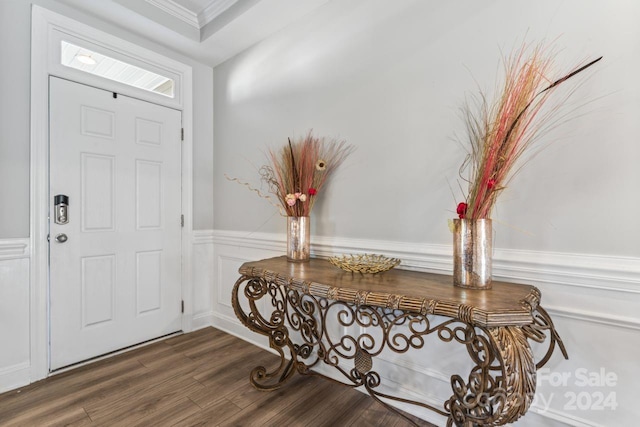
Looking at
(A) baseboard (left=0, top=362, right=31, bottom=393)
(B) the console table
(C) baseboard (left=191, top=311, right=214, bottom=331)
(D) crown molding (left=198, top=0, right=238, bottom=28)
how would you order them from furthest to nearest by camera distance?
(C) baseboard (left=191, top=311, right=214, bottom=331)
(D) crown molding (left=198, top=0, right=238, bottom=28)
(A) baseboard (left=0, top=362, right=31, bottom=393)
(B) the console table

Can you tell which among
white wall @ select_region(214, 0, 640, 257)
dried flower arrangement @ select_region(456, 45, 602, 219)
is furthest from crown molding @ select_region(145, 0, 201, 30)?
dried flower arrangement @ select_region(456, 45, 602, 219)

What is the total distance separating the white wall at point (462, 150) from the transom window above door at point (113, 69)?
0.89 meters

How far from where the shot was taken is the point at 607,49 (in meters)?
1.18

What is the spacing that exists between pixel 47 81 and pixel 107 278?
142cm

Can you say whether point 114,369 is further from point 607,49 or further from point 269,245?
point 607,49

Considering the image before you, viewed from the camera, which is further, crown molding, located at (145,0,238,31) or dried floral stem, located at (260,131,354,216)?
crown molding, located at (145,0,238,31)

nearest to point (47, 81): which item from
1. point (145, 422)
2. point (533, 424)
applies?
point (145, 422)

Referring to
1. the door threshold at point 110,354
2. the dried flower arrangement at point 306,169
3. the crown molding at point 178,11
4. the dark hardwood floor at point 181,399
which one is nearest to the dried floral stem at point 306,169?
the dried flower arrangement at point 306,169

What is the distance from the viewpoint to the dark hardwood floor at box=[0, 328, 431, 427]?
1582 mm

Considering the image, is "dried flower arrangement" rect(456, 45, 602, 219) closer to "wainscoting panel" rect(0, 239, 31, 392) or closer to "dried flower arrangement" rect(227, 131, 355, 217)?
"dried flower arrangement" rect(227, 131, 355, 217)

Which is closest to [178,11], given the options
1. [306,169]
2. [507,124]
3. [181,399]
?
[306,169]

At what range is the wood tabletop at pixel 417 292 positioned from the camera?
0.98 meters

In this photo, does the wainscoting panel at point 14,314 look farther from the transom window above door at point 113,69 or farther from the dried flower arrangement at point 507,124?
the dried flower arrangement at point 507,124

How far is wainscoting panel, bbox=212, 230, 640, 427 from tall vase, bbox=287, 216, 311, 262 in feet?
2.27
